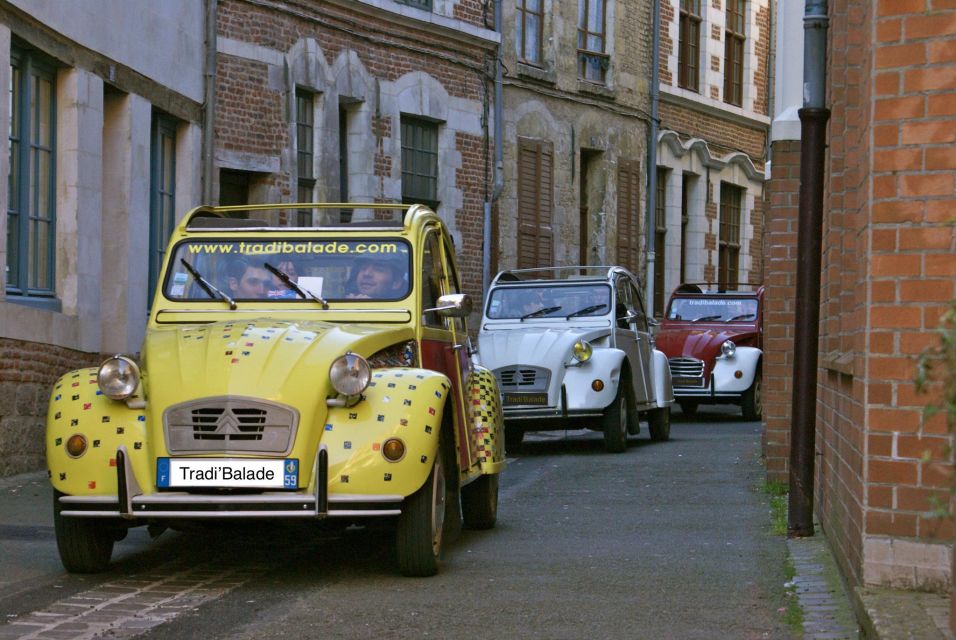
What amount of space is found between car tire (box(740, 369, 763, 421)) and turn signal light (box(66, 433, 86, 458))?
16.4 metres

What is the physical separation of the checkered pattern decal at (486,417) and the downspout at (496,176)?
52.4ft

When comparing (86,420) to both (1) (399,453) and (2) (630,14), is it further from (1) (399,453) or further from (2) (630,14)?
(2) (630,14)

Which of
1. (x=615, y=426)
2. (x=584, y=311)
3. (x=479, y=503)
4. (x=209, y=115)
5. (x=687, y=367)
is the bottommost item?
(x=615, y=426)

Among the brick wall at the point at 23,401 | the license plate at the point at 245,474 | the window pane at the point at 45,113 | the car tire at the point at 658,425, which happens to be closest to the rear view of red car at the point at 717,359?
the car tire at the point at 658,425

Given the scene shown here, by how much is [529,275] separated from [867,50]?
21.3 m

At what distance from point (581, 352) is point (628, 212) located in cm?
1500

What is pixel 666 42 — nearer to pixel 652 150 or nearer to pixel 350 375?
pixel 652 150

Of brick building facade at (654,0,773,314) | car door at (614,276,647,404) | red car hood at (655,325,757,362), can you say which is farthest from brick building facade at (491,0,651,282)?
car door at (614,276,647,404)

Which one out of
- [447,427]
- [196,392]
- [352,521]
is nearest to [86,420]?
[196,392]

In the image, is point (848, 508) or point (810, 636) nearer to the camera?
point (810, 636)

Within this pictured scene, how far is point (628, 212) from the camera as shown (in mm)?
31578

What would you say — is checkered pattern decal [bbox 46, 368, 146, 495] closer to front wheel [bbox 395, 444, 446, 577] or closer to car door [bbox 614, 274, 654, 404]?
front wheel [bbox 395, 444, 446, 577]

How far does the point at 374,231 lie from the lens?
31.3 feet

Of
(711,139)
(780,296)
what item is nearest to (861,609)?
(780,296)
